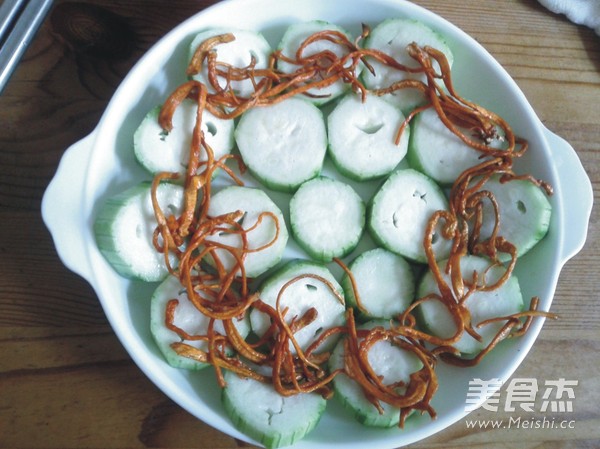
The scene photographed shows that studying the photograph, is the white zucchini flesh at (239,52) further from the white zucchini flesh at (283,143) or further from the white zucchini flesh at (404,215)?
the white zucchini flesh at (404,215)

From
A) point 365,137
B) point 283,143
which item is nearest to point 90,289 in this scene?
point 283,143

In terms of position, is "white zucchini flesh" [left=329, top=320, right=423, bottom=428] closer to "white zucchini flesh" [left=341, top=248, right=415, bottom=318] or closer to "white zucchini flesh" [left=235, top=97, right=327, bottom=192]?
"white zucchini flesh" [left=341, top=248, right=415, bottom=318]

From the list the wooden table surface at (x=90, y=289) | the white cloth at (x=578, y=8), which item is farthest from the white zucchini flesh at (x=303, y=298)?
the white cloth at (x=578, y=8)

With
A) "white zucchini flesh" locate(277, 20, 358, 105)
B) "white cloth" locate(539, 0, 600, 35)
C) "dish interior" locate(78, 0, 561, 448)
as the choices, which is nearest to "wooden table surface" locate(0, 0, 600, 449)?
"white cloth" locate(539, 0, 600, 35)

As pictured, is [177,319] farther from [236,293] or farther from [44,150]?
[44,150]

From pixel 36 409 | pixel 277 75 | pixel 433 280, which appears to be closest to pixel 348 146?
pixel 277 75

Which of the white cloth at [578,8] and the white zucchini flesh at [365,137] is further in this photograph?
the white cloth at [578,8]
